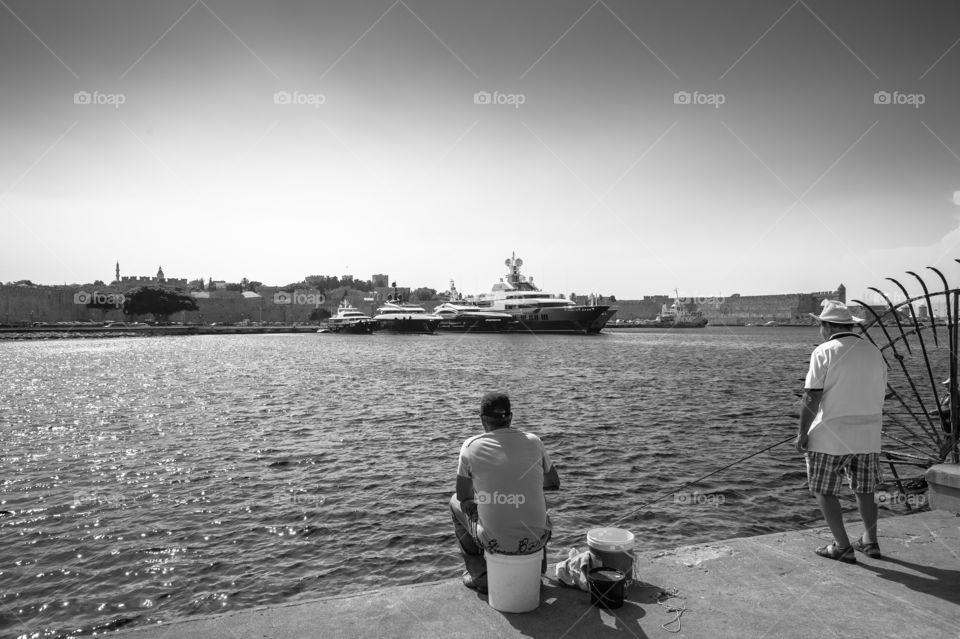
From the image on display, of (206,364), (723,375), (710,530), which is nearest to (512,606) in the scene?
(710,530)

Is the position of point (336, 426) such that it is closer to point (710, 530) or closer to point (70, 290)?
point (710, 530)

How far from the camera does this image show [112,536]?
7.93 m

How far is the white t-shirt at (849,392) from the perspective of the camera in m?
4.46

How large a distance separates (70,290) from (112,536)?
151 m

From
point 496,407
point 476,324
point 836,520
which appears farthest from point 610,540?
point 476,324

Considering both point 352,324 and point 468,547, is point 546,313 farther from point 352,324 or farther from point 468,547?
point 468,547
